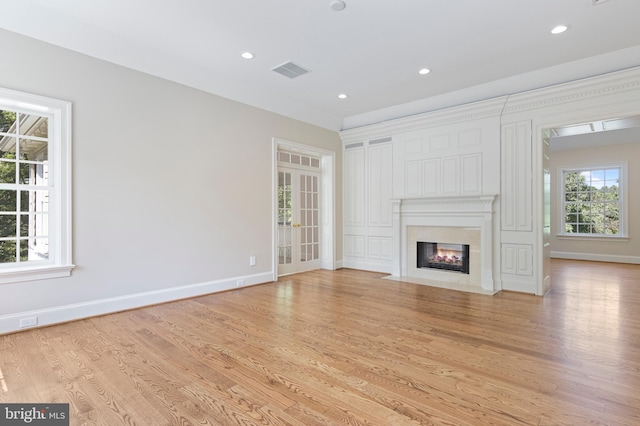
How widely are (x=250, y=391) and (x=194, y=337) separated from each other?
1.22 metres

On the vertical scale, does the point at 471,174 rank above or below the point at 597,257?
above

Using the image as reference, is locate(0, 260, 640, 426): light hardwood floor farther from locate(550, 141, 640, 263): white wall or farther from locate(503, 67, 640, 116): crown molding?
locate(550, 141, 640, 263): white wall

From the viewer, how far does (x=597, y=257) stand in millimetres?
8359

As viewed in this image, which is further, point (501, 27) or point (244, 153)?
point (244, 153)

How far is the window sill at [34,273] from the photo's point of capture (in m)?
3.23

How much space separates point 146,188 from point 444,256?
4.91 metres

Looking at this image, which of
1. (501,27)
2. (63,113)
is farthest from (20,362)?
(501,27)

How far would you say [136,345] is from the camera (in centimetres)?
293

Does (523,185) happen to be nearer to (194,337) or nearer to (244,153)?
(244,153)

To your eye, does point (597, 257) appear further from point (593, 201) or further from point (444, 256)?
point (444, 256)

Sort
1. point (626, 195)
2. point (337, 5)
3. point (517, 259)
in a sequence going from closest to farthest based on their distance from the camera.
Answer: point (337, 5) < point (517, 259) < point (626, 195)

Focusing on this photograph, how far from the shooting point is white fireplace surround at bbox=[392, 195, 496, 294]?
5121 mm

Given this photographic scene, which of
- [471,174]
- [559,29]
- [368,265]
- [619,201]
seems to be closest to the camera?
[559,29]

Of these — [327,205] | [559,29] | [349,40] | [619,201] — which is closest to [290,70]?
[349,40]
